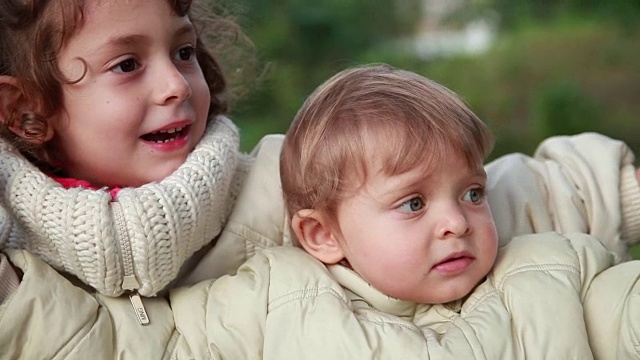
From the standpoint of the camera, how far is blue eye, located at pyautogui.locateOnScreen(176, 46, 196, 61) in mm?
2113

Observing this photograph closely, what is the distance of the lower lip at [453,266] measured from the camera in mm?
1851

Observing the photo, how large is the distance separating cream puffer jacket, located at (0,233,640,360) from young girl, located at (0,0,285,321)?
86 millimetres

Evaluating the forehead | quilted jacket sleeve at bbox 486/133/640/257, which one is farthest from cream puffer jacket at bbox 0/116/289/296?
quilted jacket sleeve at bbox 486/133/640/257

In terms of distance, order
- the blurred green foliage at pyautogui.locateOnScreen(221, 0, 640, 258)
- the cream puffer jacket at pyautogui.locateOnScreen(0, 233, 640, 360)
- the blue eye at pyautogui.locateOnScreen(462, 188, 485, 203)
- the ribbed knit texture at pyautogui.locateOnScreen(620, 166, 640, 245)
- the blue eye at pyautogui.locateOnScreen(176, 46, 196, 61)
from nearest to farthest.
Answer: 1. the cream puffer jacket at pyautogui.locateOnScreen(0, 233, 640, 360)
2. the blue eye at pyautogui.locateOnScreen(462, 188, 485, 203)
3. the blue eye at pyautogui.locateOnScreen(176, 46, 196, 61)
4. the ribbed knit texture at pyautogui.locateOnScreen(620, 166, 640, 245)
5. the blurred green foliage at pyautogui.locateOnScreen(221, 0, 640, 258)

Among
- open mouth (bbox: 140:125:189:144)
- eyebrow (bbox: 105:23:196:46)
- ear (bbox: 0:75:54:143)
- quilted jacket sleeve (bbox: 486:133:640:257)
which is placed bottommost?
quilted jacket sleeve (bbox: 486:133:640:257)

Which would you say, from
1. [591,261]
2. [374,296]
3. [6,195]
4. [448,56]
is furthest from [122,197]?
[448,56]

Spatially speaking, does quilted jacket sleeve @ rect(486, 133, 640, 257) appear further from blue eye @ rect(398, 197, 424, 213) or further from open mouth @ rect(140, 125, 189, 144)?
open mouth @ rect(140, 125, 189, 144)

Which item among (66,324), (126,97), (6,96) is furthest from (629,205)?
(6,96)

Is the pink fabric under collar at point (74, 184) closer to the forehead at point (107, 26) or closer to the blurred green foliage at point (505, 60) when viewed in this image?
the forehead at point (107, 26)

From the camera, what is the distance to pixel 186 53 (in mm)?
2133

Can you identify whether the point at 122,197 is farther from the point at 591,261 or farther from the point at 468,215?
the point at 591,261

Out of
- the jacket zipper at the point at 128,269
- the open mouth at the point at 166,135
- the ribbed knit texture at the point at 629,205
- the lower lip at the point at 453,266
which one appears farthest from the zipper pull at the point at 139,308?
the ribbed knit texture at the point at 629,205

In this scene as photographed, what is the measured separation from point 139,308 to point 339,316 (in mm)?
388

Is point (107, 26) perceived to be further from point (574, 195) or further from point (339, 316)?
point (574, 195)
